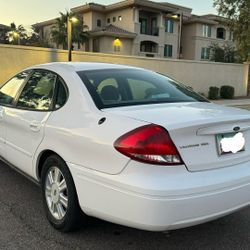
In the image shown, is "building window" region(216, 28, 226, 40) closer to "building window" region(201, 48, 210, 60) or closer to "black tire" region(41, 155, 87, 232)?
"building window" region(201, 48, 210, 60)

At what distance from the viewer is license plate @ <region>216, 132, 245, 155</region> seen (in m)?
3.27

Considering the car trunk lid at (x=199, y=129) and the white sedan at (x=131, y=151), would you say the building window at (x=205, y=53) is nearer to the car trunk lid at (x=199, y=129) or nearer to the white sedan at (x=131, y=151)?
the white sedan at (x=131, y=151)

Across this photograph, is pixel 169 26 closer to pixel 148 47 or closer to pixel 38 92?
pixel 148 47

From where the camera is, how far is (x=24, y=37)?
A: 61.8 m

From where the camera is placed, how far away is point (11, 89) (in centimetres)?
514

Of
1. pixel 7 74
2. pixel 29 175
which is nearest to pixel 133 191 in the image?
pixel 29 175

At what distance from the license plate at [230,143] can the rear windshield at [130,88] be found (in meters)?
0.76

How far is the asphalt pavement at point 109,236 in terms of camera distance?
11.7 ft

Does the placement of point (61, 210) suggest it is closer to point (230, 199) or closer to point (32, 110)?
point (32, 110)

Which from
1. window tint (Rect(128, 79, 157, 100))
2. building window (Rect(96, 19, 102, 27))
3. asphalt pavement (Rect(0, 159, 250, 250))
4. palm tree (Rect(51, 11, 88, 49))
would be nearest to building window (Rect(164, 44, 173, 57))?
building window (Rect(96, 19, 102, 27))

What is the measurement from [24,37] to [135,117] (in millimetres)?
61779

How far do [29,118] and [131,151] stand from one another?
5.39 feet

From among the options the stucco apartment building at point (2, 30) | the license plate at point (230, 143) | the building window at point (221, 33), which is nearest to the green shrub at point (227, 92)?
the license plate at point (230, 143)

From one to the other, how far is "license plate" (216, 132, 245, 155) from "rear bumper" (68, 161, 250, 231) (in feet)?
0.50
